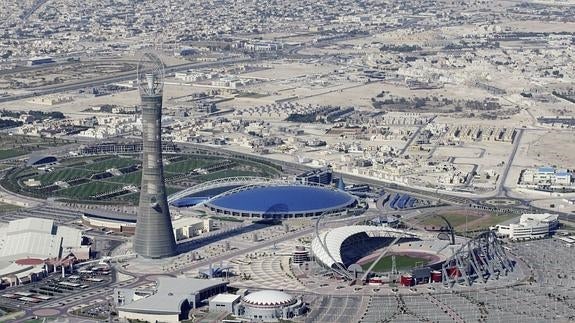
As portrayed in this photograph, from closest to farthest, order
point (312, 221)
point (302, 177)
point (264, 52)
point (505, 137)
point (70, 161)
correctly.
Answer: point (312, 221) < point (302, 177) < point (70, 161) < point (505, 137) < point (264, 52)

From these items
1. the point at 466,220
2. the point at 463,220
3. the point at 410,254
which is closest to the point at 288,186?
the point at 463,220

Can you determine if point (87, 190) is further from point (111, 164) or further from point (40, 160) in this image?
point (40, 160)

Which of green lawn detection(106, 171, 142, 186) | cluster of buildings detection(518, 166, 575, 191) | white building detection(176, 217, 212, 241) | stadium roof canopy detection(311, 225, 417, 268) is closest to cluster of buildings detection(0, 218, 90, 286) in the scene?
white building detection(176, 217, 212, 241)

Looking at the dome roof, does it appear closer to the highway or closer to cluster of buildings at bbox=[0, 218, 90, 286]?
cluster of buildings at bbox=[0, 218, 90, 286]

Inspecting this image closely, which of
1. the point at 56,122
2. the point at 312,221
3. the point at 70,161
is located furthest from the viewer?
the point at 56,122

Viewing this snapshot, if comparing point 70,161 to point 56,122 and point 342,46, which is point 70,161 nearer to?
point 56,122

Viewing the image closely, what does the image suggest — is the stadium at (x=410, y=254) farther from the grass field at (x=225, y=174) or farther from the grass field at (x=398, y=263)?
the grass field at (x=225, y=174)

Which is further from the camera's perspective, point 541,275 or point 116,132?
point 116,132

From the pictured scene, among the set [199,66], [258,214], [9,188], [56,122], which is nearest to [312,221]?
[258,214]
